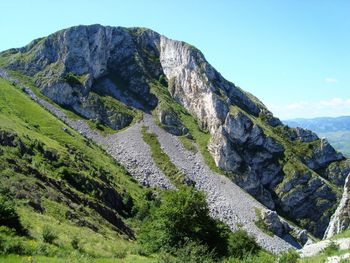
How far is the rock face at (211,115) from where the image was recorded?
521 ft

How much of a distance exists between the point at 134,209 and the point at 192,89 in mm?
96687

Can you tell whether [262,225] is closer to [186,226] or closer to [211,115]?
[211,115]

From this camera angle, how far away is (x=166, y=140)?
163 metres

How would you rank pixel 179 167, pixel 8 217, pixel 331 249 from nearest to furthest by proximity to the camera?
pixel 331 249
pixel 8 217
pixel 179 167

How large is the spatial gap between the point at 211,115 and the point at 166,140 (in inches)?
1044

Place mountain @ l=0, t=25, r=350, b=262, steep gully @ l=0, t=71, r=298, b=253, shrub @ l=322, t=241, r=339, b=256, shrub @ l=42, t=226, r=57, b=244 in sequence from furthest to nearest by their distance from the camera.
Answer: steep gully @ l=0, t=71, r=298, b=253 < mountain @ l=0, t=25, r=350, b=262 < shrub @ l=42, t=226, r=57, b=244 < shrub @ l=322, t=241, r=339, b=256

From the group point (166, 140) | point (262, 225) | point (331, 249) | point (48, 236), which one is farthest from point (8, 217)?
point (166, 140)

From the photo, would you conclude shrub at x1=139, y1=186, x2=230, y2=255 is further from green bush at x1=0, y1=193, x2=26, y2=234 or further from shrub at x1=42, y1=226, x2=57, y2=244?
green bush at x1=0, y1=193, x2=26, y2=234

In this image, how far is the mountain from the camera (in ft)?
416

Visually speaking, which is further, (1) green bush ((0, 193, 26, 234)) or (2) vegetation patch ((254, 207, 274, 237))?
(2) vegetation patch ((254, 207, 274, 237))

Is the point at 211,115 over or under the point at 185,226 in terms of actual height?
over

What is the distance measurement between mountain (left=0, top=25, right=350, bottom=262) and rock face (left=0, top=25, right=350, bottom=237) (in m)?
0.46

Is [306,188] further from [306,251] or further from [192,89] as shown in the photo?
[306,251]

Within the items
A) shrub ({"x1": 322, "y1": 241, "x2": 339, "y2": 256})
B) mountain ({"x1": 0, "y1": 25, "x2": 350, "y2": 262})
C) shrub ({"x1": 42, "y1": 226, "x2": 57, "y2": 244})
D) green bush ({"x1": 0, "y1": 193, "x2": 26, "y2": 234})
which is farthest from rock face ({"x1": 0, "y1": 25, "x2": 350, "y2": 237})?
green bush ({"x1": 0, "y1": 193, "x2": 26, "y2": 234})
